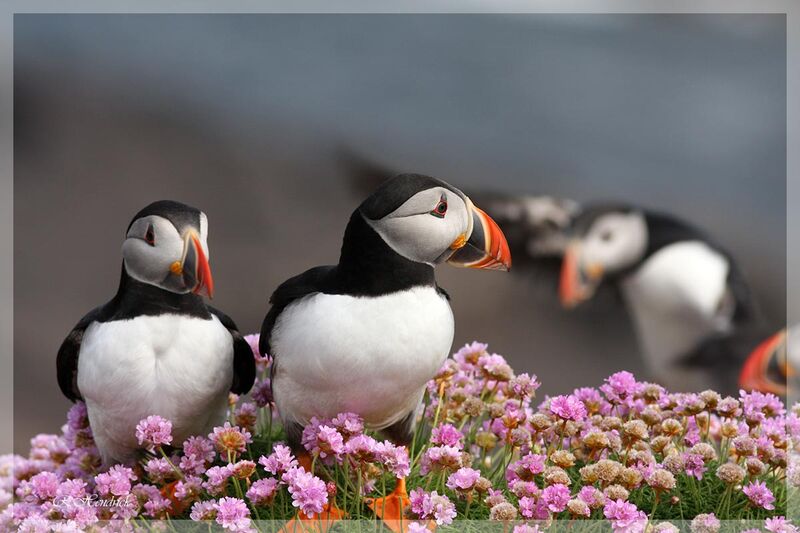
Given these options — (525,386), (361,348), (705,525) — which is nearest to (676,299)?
(525,386)

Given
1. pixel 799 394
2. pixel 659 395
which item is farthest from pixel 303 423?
pixel 799 394

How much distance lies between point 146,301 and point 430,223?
1.22 feet

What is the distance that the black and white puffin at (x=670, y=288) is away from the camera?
8.63 ft

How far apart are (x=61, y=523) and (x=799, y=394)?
53.4 inches

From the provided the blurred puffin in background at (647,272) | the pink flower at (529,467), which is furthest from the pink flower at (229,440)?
the blurred puffin in background at (647,272)

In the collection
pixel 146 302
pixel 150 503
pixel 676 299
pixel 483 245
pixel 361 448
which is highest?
pixel 483 245

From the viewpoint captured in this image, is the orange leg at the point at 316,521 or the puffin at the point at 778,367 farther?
the puffin at the point at 778,367

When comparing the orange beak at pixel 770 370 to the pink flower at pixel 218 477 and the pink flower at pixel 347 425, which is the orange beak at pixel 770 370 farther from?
the pink flower at pixel 218 477

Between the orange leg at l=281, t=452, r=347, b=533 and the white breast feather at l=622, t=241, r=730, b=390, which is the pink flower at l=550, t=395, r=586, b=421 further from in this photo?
the white breast feather at l=622, t=241, r=730, b=390

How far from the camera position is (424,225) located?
0.95 m

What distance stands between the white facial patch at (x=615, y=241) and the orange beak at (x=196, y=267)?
83.8 inches

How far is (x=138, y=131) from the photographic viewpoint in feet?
8.59

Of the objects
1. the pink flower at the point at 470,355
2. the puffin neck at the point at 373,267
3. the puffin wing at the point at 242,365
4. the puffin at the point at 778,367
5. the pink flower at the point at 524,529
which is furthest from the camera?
the puffin at the point at 778,367

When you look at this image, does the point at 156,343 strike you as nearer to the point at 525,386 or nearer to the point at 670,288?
the point at 525,386
